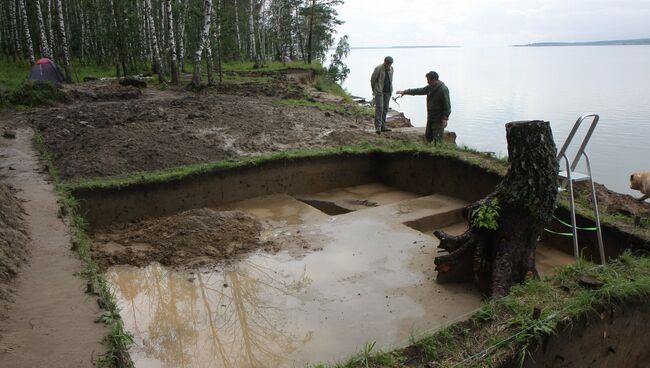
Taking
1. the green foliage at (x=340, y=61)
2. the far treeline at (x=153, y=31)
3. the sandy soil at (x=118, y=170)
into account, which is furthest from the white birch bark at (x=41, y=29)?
the green foliage at (x=340, y=61)

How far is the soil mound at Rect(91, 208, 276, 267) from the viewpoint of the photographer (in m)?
5.47

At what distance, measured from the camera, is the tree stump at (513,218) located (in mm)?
4406

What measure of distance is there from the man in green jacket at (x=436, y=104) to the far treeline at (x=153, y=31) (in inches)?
382

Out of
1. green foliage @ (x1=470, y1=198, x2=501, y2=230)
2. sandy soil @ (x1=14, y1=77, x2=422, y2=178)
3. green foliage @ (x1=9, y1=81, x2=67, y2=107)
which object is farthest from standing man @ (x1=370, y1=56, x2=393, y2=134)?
green foliage @ (x1=9, y1=81, x2=67, y2=107)

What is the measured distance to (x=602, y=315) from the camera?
3.56m

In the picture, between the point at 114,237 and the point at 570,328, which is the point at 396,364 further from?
the point at 114,237

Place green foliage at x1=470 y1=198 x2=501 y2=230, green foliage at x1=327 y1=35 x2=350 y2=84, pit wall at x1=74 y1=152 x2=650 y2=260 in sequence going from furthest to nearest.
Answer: green foliage at x1=327 y1=35 x2=350 y2=84 → pit wall at x1=74 y1=152 x2=650 y2=260 → green foliage at x1=470 y1=198 x2=501 y2=230

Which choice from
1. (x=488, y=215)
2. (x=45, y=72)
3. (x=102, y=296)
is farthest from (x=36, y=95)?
(x=488, y=215)

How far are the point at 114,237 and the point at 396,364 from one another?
439 centimetres

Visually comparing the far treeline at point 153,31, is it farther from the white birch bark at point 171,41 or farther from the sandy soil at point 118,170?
the sandy soil at point 118,170

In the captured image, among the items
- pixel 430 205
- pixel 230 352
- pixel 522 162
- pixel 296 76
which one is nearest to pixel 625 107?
pixel 296 76

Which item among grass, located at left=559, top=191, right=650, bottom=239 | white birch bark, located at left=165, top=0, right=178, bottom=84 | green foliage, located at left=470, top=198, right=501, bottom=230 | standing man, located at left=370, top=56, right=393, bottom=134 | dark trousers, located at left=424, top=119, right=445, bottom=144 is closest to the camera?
green foliage, located at left=470, top=198, right=501, bottom=230

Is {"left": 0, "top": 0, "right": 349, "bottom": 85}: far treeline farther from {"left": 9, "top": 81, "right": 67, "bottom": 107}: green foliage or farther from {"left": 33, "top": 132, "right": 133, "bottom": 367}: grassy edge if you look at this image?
{"left": 33, "top": 132, "right": 133, "bottom": 367}: grassy edge

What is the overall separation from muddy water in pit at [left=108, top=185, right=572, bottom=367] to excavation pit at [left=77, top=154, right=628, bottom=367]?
0.05 ft
